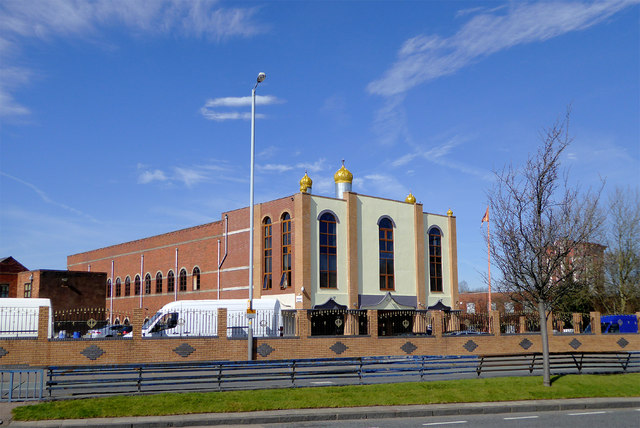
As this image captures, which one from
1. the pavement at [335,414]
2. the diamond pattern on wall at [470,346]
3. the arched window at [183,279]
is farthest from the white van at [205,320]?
the arched window at [183,279]

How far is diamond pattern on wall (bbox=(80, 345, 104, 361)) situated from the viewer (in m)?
23.6

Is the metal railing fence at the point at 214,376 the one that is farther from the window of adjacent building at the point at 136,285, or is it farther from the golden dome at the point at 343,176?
the window of adjacent building at the point at 136,285

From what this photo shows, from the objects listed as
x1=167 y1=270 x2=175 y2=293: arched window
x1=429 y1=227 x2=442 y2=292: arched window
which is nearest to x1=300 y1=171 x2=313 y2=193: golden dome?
x1=429 y1=227 x2=442 y2=292: arched window

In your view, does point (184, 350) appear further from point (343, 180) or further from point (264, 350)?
point (343, 180)

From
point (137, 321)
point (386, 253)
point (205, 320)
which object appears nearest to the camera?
point (137, 321)

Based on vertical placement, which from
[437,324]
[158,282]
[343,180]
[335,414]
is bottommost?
[335,414]

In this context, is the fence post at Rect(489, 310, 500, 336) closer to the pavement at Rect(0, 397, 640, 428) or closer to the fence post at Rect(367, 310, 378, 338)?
the fence post at Rect(367, 310, 378, 338)

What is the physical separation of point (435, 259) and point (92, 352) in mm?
28386

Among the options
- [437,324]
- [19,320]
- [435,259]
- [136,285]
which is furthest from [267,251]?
[136,285]

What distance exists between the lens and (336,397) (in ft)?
49.1

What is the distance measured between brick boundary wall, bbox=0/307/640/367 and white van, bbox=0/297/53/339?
1769 mm

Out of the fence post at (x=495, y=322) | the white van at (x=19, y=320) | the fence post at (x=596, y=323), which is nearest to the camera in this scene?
the white van at (x=19, y=320)

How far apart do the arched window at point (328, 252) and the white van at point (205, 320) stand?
22.2ft

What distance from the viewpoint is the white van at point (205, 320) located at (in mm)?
28453
